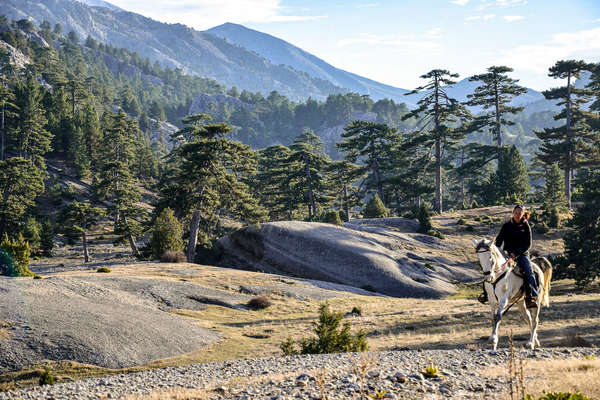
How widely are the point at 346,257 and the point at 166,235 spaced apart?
1961cm

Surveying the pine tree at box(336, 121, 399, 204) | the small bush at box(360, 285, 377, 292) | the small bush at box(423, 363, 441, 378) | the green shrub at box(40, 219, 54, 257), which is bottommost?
the small bush at box(360, 285, 377, 292)

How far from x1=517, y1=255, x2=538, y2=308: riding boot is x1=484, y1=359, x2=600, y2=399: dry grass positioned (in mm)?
1820

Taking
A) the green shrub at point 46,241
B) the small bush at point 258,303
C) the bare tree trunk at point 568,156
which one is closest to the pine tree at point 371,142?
the bare tree trunk at point 568,156

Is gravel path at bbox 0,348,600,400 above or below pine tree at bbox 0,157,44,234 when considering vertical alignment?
below

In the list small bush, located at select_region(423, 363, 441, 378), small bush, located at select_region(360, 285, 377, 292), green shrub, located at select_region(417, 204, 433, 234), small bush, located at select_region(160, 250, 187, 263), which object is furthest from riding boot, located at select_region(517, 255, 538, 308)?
green shrub, located at select_region(417, 204, 433, 234)

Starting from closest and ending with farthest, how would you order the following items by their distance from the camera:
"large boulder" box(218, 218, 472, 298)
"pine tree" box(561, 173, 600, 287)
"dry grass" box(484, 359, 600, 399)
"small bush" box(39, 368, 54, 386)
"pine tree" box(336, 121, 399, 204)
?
"dry grass" box(484, 359, 600, 399) < "small bush" box(39, 368, 54, 386) < "pine tree" box(561, 173, 600, 287) < "large boulder" box(218, 218, 472, 298) < "pine tree" box(336, 121, 399, 204)

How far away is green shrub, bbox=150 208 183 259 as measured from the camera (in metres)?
45.7

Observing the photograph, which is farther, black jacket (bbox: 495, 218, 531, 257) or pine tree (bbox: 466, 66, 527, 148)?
pine tree (bbox: 466, 66, 527, 148)

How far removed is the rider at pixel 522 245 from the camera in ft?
43.3

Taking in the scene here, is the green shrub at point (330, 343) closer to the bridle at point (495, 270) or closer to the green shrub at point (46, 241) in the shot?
the bridle at point (495, 270)

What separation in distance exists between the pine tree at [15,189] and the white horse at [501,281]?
7192cm

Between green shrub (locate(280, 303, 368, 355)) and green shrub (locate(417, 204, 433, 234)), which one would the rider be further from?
green shrub (locate(417, 204, 433, 234))

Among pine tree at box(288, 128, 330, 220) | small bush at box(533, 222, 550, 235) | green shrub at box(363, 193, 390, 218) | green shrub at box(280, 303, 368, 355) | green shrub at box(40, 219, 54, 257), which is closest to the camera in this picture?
green shrub at box(280, 303, 368, 355)

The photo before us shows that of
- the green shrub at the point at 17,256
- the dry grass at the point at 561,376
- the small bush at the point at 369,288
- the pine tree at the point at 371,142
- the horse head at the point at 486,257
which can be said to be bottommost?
the small bush at the point at 369,288
